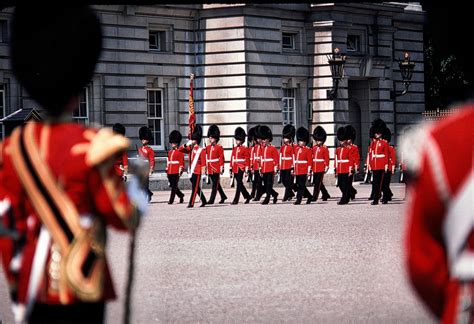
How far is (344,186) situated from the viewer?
25.4 metres

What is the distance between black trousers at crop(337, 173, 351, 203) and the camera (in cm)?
2494

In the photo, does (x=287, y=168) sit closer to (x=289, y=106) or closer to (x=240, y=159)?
(x=240, y=159)

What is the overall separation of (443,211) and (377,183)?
2208 centimetres

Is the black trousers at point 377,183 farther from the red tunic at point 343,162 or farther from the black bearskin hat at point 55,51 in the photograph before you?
the black bearskin hat at point 55,51

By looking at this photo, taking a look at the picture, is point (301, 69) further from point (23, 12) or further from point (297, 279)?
point (23, 12)

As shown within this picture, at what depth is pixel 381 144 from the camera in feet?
84.4

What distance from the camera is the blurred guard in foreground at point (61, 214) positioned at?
13.7 ft

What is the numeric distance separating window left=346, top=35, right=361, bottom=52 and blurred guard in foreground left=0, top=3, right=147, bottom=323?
34.9 meters

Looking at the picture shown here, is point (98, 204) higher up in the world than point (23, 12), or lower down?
lower down

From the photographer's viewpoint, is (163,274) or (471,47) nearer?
(471,47)

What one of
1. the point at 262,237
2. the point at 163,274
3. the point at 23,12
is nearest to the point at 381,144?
the point at 262,237

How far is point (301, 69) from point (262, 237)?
21533mm

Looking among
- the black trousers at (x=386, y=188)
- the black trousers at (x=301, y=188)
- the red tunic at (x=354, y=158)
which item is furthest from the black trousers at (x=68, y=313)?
the red tunic at (x=354, y=158)

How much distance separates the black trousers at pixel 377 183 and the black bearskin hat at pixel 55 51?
2026 centimetres
